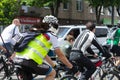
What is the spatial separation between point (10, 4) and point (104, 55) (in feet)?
79.6

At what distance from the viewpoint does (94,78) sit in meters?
8.04

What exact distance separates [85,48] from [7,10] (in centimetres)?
2465

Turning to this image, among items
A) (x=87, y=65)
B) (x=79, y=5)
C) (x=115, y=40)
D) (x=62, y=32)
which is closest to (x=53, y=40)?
(x=87, y=65)

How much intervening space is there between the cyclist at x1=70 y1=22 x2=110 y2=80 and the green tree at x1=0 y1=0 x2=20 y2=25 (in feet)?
78.5

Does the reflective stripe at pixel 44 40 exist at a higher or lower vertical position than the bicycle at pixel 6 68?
higher

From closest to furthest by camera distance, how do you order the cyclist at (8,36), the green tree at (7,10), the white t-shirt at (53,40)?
1. the white t-shirt at (53,40)
2. the cyclist at (8,36)
3. the green tree at (7,10)

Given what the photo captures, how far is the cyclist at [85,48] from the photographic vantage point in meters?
7.50

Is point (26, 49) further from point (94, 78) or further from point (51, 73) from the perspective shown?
point (94, 78)

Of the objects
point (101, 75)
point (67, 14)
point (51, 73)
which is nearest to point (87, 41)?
point (101, 75)

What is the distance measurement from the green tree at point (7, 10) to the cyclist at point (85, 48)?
2393 centimetres

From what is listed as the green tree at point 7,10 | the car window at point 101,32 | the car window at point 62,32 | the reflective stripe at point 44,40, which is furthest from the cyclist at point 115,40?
the green tree at point 7,10

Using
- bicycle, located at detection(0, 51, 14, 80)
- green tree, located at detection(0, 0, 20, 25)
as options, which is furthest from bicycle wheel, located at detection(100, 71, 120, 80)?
green tree, located at detection(0, 0, 20, 25)

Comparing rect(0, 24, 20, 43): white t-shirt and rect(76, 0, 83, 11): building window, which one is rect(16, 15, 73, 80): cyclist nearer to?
rect(0, 24, 20, 43): white t-shirt

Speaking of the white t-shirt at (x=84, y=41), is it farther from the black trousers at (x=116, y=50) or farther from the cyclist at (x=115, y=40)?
the black trousers at (x=116, y=50)
